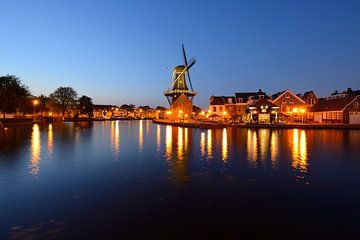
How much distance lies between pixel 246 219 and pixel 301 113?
2879 inches

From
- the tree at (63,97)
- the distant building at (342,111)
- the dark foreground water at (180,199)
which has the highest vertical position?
the tree at (63,97)

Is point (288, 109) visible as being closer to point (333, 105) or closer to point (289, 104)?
point (289, 104)

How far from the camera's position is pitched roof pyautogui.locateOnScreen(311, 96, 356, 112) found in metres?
60.9

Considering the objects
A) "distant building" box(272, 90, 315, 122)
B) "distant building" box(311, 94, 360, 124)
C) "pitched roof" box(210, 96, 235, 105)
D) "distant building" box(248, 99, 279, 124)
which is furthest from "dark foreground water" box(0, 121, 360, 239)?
"pitched roof" box(210, 96, 235, 105)

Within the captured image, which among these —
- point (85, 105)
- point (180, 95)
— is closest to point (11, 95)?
point (180, 95)

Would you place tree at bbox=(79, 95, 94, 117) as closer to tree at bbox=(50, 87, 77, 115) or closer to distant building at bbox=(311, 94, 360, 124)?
tree at bbox=(50, 87, 77, 115)

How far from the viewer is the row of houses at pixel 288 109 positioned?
2395 inches

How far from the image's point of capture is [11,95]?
62.7 meters

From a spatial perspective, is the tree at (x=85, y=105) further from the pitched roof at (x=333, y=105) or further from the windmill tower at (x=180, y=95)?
the pitched roof at (x=333, y=105)

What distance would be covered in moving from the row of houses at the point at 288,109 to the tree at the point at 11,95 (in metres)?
50.9

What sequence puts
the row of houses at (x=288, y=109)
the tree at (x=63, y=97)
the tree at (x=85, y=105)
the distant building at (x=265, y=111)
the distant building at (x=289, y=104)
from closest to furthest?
the row of houses at (x=288, y=109) < the distant building at (x=265, y=111) < the distant building at (x=289, y=104) < the tree at (x=63, y=97) < the tree at (x=85, y=105)

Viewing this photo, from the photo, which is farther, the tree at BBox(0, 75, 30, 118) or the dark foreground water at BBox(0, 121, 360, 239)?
the tree at BBox(0, 75, 30, 118)

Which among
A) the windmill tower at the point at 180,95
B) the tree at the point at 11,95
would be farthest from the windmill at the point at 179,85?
the tree at the point at 11,95

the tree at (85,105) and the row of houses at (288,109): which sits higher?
the tree at (85,105)
